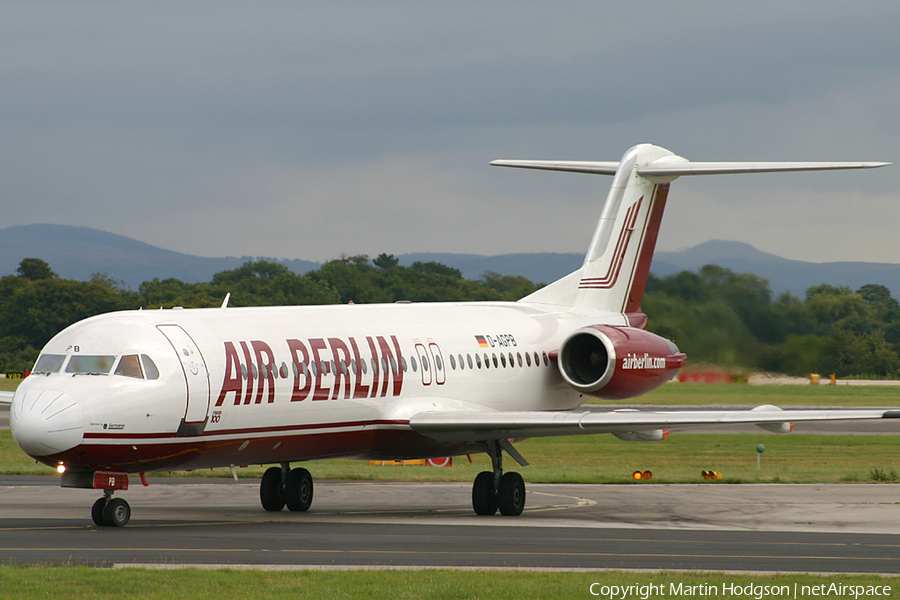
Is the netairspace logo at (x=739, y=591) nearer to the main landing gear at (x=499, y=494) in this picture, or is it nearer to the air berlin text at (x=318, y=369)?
the air berlin text at (x=318, y=369)

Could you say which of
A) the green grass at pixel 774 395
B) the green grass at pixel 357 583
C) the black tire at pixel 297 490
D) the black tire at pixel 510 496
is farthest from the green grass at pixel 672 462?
the green grass at pixel 357 583

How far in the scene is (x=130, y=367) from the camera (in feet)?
64.2

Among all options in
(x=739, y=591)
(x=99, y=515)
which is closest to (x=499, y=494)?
(x=99, y=515)

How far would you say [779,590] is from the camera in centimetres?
1372

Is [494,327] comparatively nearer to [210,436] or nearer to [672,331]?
[210,436]

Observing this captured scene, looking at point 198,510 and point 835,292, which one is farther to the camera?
point 835,292

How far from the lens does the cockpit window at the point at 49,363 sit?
1955 cm

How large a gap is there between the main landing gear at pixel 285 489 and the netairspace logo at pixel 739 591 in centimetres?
1161

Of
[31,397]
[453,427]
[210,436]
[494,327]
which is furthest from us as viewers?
[494,327]

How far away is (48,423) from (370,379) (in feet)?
22.2

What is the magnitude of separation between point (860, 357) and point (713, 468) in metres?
13.2

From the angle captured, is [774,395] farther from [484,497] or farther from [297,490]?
[297,490]

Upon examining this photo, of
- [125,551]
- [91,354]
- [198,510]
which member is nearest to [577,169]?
[198,510]

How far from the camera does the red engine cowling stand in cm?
2767
